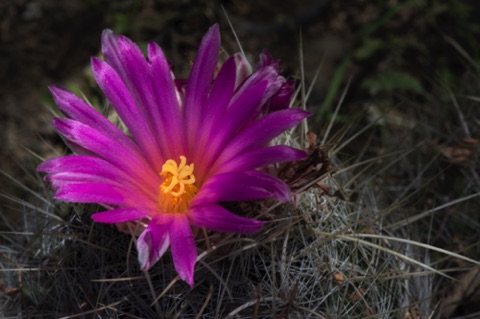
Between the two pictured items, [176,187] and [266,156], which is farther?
[176,187]

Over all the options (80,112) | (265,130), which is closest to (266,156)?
(265,130)

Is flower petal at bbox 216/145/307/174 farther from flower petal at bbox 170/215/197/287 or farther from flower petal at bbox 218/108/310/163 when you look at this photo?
flower petal at bbox 170/215/197/287

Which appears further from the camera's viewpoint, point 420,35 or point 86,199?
point 420,35

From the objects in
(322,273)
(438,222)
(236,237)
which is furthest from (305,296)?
(438,222)

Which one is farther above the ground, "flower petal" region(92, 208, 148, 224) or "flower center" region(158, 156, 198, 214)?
"flower petal" region(92, 208, 148, 224)

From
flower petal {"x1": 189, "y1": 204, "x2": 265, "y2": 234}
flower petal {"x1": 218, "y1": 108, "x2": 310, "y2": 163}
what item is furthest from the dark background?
flower petal {"x1": 189, "y1": 204, "x2": 265, "y2": 234}

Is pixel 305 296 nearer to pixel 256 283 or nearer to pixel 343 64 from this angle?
pixel 256 283

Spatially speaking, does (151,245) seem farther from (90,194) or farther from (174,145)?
(174,145)
